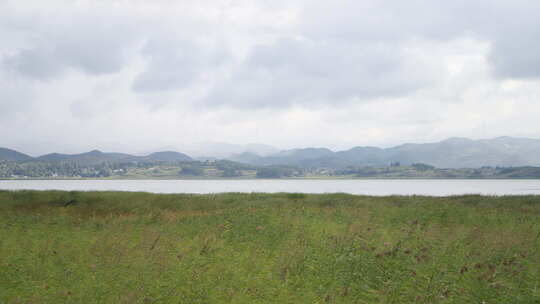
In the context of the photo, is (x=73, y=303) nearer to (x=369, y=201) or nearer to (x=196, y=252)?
(x=196, y=252)

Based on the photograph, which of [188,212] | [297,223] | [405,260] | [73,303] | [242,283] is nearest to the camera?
[73,303]

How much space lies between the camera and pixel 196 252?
2194 cm

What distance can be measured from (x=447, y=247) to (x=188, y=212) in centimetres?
1950

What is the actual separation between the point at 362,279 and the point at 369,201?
21142 millimetres

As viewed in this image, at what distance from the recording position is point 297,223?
1060 inches

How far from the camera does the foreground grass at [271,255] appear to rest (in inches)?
674

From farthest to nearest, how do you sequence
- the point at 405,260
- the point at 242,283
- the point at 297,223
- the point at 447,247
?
the point at 297,223 < the point at 447,247 < the point at 405,260 < the point at 242,283

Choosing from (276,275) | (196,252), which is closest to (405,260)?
(276,275)

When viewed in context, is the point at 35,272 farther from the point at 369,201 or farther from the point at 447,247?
the point at 369,201

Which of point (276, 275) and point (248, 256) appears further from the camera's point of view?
point (248, 256)

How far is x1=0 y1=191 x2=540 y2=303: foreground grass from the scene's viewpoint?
1711 cm

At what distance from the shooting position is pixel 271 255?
21.5 m

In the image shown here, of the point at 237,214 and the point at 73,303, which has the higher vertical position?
the point at 237,214

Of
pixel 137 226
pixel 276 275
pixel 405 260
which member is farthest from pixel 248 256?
pixel 137 226
